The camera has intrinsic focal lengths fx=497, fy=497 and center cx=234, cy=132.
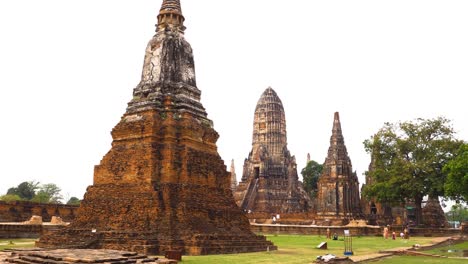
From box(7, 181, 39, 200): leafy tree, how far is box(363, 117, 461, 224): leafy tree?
5071 centimetres

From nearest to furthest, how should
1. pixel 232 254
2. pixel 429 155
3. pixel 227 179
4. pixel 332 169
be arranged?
pixel 232 254 < pixel 227 179 < pixel 429 155 < pixel 332 169

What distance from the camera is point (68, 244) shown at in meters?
17.7

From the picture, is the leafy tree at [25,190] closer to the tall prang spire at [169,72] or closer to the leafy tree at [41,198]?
the leafy tree at [41,198]

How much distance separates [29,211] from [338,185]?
2863cm

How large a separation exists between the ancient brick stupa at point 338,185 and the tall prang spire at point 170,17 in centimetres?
3000

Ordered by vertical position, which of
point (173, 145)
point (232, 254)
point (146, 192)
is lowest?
point (232, 254)

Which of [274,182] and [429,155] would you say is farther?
[274,182]

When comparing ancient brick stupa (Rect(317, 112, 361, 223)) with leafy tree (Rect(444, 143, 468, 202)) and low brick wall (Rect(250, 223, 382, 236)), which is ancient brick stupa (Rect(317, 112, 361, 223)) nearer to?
low brick wall (Rect(250, 223, 382, 236))

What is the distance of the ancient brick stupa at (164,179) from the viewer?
685 inches

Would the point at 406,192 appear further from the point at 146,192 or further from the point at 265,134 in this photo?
the point at 265,134

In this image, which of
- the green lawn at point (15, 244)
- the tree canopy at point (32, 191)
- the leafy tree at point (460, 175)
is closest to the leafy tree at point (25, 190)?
the tree canopy at point (32, 191)

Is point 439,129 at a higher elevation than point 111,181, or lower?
higher

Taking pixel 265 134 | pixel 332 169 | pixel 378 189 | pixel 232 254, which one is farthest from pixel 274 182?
pixel 232 254

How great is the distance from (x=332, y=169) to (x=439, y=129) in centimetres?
1444
